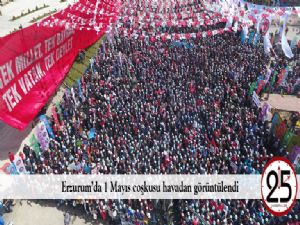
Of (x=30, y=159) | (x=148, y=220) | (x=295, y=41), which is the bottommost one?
(x=148, y=220)

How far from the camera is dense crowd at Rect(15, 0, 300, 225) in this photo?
51.1 feet

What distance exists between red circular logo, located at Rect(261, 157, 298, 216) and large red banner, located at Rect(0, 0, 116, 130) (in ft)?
42.6

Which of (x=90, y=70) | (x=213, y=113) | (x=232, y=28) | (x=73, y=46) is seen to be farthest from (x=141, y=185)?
(x=232, y=28)

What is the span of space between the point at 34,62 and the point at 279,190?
1539 centimetres

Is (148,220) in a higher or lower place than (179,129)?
lower

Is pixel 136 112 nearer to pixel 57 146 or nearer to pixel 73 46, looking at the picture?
pixel 57 146

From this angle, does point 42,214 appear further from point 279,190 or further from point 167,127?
point 279,190

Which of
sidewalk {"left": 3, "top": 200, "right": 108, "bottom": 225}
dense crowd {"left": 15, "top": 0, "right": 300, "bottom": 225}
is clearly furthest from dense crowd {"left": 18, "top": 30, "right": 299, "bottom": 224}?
sidewalk {"left": 3, "top": 200, "right": 108, "bottom": 225}

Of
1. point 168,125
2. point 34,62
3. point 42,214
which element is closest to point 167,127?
point 168,125

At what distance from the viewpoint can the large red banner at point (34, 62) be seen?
61.8 feet

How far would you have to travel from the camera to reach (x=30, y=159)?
17656mm

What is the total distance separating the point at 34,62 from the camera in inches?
827

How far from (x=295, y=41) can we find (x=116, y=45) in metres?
15.2

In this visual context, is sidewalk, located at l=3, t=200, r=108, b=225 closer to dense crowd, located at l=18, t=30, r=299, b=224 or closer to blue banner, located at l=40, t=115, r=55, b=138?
dense crowd, located at l=18, t=30, r=299, b=224
